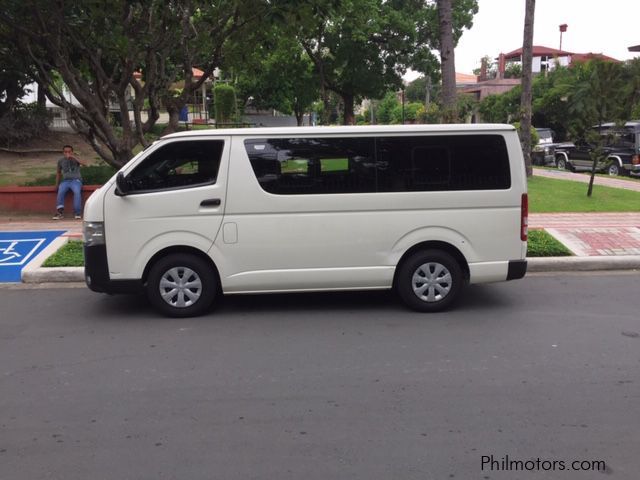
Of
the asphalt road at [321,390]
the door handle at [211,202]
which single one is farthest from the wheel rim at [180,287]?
the door handle at [211,202]

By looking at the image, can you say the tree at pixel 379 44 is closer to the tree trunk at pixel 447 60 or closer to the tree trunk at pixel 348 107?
the tree trunk at pixel 348 107

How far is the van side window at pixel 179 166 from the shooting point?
6422 millimetres

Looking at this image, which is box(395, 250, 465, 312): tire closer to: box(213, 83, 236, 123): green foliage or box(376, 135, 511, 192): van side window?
box(376, 135, 511, 192): van side window

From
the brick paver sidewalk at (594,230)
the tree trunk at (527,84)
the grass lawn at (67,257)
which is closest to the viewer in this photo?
the grass lawn at (67,257)

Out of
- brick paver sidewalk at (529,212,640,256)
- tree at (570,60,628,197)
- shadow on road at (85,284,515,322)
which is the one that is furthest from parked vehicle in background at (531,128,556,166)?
shadow on road at (85,284,515,322)

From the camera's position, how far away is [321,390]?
4676 mm

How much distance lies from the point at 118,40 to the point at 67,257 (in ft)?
12.3

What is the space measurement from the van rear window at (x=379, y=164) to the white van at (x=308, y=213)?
11 mm

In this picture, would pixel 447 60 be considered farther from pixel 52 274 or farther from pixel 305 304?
pixel 52 274

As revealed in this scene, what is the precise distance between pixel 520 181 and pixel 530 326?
1538 millimetres

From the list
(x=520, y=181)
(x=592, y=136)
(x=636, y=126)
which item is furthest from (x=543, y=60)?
(x=520, y=181)

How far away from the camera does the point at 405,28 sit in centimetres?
2580

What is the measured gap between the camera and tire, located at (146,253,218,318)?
21.1ft

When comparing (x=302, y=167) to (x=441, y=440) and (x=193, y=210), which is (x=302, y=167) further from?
(x=441, y=440)
